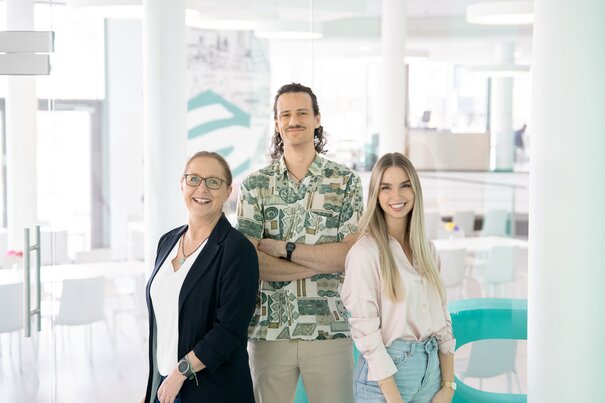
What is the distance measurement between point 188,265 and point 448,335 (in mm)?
967

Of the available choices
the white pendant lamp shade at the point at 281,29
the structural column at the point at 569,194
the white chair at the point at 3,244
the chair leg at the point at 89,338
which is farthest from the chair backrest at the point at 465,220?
the white chair at the point at 3,244

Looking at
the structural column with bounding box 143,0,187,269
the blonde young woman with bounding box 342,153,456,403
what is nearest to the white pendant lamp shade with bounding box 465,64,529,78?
the structural column with bounding box 143,0,187,269

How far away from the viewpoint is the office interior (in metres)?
4.43

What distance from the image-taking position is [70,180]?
452cm

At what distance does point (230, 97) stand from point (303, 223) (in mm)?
1601

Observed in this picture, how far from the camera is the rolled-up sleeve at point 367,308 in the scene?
287cm

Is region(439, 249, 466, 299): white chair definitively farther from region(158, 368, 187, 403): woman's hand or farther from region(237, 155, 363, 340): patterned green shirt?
region(158, 368, 187, 403): woman's hand

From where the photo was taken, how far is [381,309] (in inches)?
116

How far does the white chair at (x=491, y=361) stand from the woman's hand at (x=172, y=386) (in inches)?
93.0

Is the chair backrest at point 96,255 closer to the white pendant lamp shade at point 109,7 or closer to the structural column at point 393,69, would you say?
the white pendant lamp shade at point 109,7

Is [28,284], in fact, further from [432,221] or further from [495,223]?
[495,223]

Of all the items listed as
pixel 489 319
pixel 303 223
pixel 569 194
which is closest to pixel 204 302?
pixel 303 223

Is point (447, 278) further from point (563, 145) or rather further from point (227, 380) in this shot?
point (227, 380)

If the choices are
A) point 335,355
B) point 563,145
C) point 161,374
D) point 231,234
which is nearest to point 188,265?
point 231,234
